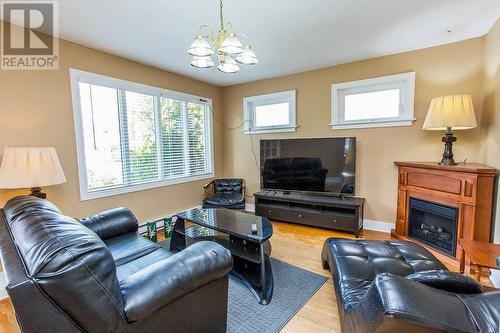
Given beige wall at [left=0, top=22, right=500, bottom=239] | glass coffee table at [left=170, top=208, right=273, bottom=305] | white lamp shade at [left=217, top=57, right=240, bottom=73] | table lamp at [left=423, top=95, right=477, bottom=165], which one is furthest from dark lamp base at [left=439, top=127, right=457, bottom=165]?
white lamp shade at [left=217, top=57, right=240, bottom=73]

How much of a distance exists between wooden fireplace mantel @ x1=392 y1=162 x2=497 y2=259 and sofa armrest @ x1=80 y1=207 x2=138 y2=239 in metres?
3.30

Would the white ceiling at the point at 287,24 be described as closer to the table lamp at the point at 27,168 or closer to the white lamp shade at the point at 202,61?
the white lamp shade at the point at 202,61

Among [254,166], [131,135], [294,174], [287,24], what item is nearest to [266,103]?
[254,166]

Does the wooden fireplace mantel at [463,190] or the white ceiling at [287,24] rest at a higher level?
the white ceiling at [287,24]

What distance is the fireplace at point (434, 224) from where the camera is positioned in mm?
2592

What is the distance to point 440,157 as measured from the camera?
10.0ft

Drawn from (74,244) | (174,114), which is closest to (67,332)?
(74,244)

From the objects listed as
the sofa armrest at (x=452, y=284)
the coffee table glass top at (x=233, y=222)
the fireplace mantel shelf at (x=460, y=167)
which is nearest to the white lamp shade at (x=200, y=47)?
the coffee table glass top at (x=233, y=222)

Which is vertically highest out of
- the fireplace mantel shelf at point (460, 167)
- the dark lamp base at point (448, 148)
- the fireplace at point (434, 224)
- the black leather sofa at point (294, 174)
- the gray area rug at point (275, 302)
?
the dark lamp base at point (448, 148)

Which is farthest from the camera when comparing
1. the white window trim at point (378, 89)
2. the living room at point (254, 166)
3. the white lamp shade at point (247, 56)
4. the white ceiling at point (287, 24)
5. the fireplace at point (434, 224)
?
the white window trim at point (378, 89)

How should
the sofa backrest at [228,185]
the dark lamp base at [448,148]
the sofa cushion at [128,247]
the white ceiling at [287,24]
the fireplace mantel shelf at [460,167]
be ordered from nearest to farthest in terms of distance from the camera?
the sofa cushion at [128,247] < the white ceiling at [287,24] < the fireplace mantel shelf at [460,167] < the dark lamp base at [448,148] < the sofa backrest at [228,185]

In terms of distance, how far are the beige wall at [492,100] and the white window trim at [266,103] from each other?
2.36 m

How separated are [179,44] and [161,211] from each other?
96.7 inches

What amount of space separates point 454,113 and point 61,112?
4.33m
